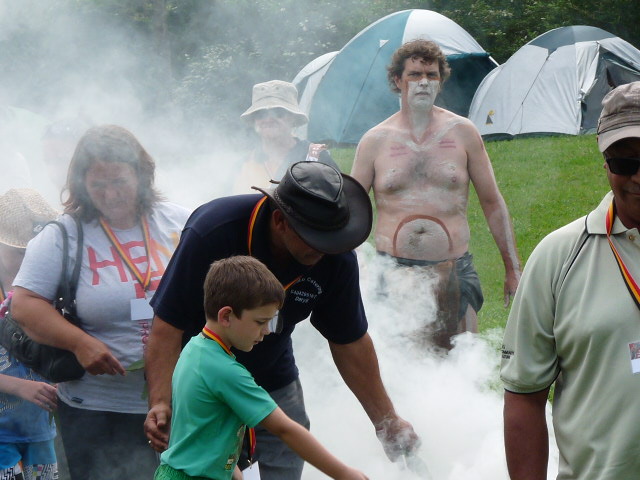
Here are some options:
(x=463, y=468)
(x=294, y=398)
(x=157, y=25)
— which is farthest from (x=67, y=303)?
(x=157, y=25)

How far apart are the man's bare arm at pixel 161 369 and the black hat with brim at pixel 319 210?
579mm

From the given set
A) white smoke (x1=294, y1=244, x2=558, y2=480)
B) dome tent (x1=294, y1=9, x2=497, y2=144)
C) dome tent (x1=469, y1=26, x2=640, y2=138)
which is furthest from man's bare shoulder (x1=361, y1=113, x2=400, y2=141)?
dome tent (x1=469, y1=26, x2=640, y2=138)

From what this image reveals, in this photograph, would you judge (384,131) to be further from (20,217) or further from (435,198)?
(20,217)

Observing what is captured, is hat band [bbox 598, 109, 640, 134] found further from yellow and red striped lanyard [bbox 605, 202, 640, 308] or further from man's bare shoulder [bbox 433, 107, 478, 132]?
man's bare shoulder [bbox 433, 107, 478, 132]

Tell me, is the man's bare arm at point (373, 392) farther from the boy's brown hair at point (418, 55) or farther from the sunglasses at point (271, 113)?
the sunglasses at point (271, 113)

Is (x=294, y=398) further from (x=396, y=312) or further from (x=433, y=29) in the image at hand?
(x=433, y=29)

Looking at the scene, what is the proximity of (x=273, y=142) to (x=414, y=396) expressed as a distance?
1.96 meters

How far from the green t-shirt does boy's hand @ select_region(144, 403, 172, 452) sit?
0.23m

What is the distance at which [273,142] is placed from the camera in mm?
5578

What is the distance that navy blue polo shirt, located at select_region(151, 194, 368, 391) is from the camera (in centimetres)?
289

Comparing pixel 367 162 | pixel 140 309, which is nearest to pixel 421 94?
pixel 367 162

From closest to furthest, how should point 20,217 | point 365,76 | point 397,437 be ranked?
→ point 397,437
point 20,217
point 365,76

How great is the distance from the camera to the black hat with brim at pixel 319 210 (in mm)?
2664

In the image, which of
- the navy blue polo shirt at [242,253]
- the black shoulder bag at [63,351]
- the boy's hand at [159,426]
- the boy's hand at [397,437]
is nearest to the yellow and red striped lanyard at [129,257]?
the black shoulder bag at [63,351]
